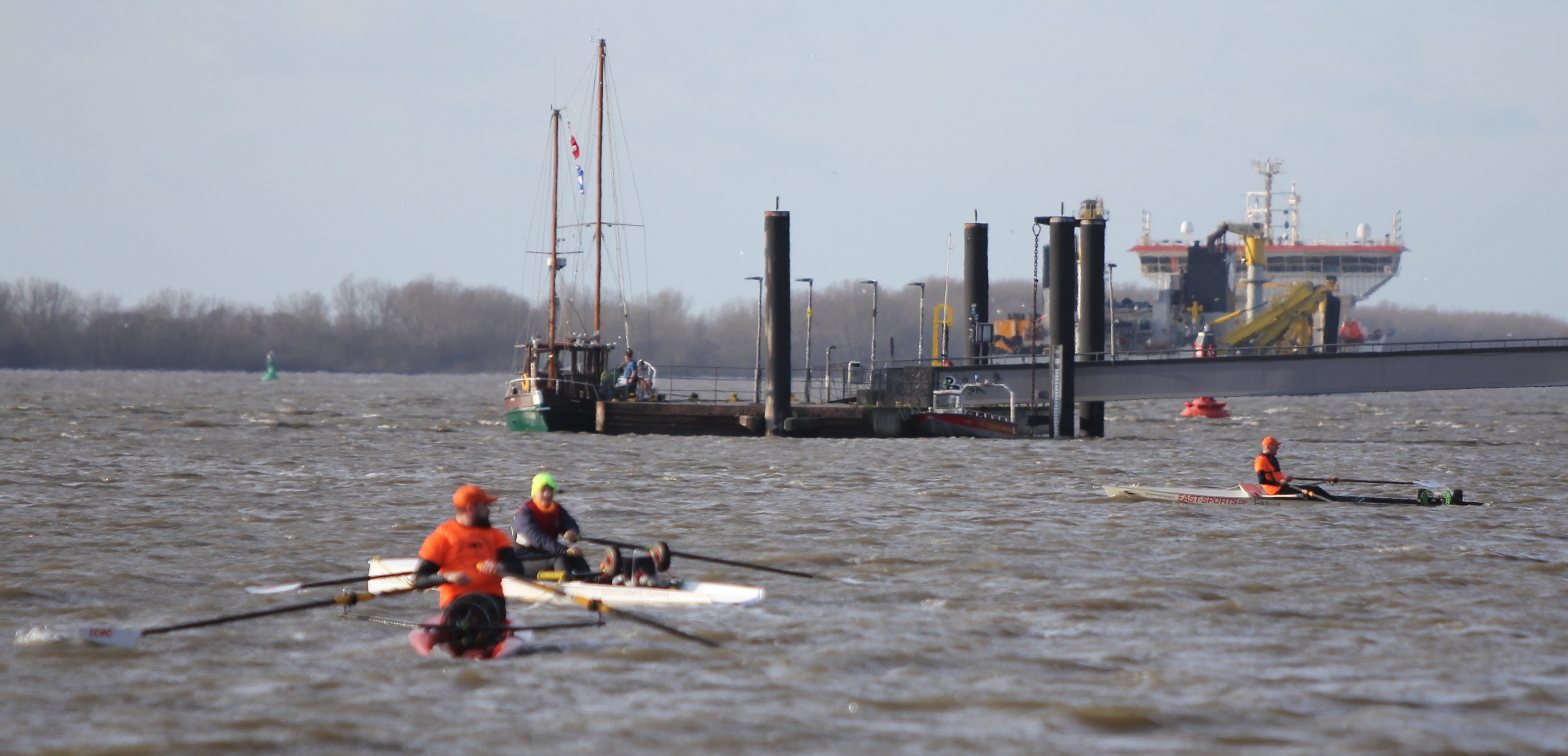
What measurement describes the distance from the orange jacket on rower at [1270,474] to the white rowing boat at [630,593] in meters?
14.0

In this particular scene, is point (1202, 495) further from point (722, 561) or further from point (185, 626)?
point (185, 626)

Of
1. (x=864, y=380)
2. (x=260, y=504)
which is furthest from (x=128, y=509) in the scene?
(x=864, y=380)

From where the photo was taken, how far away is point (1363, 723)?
419 inches

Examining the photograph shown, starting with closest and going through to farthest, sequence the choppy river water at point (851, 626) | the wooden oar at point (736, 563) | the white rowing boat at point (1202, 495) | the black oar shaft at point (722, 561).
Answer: the choppy river water at point (851, 626) < the black oar shaft at point (722, 561) < the wooden oar at point (736, 563) < the white rowing boat at point (1202, 495)

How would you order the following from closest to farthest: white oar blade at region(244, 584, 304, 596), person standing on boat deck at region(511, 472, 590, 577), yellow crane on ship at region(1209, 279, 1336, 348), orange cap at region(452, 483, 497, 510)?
orange cap at region(452, 483, 497, 510)
white oar blade at region(244, 584, 304, 596)
person standing on boat deck at region(511, 472, 590, 577)
yellow crane on ship at region(1209, 279, 1336, 348)

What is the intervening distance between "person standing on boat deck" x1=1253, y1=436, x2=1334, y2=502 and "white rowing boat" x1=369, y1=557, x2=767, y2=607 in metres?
14.0

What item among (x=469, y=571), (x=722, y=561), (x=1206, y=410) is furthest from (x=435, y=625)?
(x=1206, y=410)

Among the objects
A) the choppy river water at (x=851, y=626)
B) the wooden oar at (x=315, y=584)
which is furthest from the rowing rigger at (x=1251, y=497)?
the wooden oar at (x=315, y=584)

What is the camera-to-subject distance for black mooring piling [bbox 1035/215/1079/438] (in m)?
44.3

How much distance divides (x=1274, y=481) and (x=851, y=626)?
14.5 metres

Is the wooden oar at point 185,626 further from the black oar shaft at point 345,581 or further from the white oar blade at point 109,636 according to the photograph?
the black oar shaft at point 345,581

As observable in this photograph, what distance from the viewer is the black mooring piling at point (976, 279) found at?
173 feet

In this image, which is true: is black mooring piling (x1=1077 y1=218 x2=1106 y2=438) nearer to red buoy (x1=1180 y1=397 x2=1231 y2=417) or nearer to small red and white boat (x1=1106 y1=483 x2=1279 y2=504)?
small red and white boat (x1=1106 y1=483 x2=1279 y2=504)

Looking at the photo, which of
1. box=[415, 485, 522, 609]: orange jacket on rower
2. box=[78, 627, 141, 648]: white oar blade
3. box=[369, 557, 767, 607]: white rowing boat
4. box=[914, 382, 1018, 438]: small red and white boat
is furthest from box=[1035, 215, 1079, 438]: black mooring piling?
box=[78, 627, 141, 648]: white oar blade
